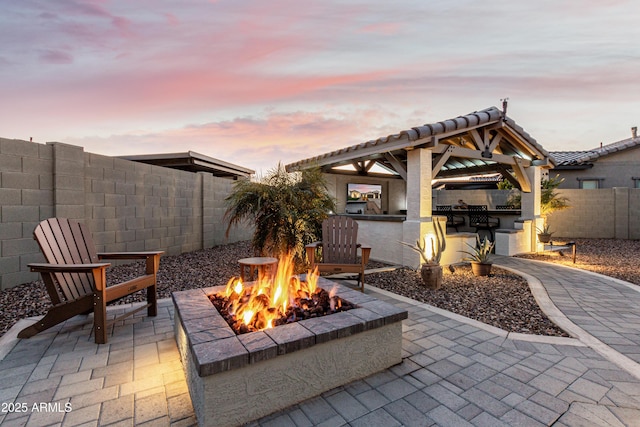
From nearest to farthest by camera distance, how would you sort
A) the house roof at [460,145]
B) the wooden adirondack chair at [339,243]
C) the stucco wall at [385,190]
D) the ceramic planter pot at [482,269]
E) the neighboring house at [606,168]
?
the wooden adirondack chair at [339,243] < the ceramic planter pot at [482,269] < the house roof at [460,145] < the stucco wall at [385,190] < the neighboring house at [606,168]

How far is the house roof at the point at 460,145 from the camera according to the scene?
5270 mm

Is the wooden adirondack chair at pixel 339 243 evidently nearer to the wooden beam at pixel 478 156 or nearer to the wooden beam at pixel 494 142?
the wooden beam at pixel 478 156

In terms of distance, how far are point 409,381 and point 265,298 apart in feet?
3.82

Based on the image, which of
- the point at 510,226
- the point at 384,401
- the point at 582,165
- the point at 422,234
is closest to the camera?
the point at 384,401

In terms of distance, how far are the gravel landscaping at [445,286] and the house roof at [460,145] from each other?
2.31 m

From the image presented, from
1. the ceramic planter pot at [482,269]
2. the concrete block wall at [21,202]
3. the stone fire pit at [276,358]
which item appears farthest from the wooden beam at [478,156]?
the concrete block wall at [21,202]

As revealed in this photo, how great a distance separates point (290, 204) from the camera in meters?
5.04

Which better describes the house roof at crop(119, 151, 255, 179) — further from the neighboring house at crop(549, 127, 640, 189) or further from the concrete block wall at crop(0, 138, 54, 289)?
the neighboring house at crop(549, 127, 640, 189)

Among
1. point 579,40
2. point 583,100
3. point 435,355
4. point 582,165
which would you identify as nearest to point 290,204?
point 435,355

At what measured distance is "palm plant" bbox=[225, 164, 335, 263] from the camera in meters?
4.95

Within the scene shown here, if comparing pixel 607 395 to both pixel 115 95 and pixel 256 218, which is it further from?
pixel 115 95

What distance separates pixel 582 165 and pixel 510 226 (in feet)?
26.6

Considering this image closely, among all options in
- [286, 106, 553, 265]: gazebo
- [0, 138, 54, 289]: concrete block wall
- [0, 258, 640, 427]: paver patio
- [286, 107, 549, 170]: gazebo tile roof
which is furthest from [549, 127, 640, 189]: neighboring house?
[0, 138, 54, 289]: concrete block wall

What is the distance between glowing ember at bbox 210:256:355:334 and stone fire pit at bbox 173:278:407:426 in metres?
0.12
